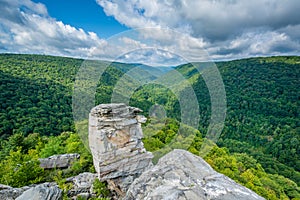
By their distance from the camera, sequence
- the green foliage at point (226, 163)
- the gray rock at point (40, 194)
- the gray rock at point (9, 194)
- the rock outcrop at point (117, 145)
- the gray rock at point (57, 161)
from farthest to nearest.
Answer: the green foliage at point (226, 163) < the gray rock at point (57, 161) < the rock outcrop at point (117, 145) < the gray rock at point (9, 194) < the gray rock at point (40, 194)

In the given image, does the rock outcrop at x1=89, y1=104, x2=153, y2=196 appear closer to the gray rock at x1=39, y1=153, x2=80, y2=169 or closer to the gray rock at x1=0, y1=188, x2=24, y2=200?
the gray rock at x1=0, y1=188, x2=24, y2=200

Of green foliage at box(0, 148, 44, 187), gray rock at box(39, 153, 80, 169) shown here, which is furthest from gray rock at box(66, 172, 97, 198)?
gray rock at box(39, 153, 80, 169)

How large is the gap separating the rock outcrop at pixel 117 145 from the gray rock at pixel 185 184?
721 centimetres

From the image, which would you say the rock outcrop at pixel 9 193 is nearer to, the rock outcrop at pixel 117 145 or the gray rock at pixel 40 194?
the gray rock at pixel 40 194

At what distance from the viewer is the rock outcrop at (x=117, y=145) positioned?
38.1ft

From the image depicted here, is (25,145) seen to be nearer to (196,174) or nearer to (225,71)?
(196,174)

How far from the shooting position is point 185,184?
4078 mm

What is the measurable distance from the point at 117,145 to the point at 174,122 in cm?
4417

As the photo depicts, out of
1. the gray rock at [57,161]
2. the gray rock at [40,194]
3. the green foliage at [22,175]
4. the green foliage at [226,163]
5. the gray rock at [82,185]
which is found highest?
the gray rock at [40,194]

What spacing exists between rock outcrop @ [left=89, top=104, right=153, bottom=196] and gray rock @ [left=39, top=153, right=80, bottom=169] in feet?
22.8

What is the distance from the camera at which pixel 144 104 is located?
44.3 m

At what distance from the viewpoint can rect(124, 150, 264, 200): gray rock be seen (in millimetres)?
3623

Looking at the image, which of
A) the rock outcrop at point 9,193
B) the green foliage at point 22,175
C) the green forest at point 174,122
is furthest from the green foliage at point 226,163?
the rock outcrop at point 9,193

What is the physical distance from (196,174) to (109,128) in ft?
27.3
